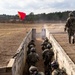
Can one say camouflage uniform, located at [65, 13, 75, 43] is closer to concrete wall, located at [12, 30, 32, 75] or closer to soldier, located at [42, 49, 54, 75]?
soldier, located at [42, 49, 54, 75]

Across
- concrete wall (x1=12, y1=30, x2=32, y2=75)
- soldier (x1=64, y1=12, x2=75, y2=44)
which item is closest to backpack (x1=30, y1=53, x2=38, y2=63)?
concrete wall (x1=12, y1=30, x2=32, y2=75)

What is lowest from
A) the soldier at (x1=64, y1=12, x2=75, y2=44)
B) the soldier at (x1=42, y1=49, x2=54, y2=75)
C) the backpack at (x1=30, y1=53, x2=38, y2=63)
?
the soldier at (x1=42, y1=49, x2=54, y2=75)

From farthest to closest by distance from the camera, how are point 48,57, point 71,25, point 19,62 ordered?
1. point 71,25
2. point 48,57
3. point 19,62

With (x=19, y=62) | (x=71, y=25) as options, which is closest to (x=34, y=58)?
(x=19, y=62)

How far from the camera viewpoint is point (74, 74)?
8.66 meters

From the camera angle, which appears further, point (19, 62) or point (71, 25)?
point (71, 25)

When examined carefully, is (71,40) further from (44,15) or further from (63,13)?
(44,15)

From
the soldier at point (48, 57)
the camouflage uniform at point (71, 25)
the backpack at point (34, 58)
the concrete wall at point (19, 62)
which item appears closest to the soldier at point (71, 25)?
the camouflage uniform at point (71, 25)

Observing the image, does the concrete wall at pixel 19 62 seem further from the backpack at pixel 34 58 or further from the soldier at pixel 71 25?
the soldier at pixel 71 25

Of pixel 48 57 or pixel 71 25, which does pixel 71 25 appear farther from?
pixel 48 57

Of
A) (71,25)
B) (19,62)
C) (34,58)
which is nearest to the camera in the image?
(19,62)

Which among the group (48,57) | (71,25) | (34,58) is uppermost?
(71,25)

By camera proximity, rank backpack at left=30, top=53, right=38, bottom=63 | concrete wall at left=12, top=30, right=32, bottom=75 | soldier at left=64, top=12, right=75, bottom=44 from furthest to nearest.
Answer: soldier at left=64, top=12, right=75, bottom=44 → backpack at left=30, top=53, right=38, bottom=63 → concrete wall at left=12, top=30, right=32, bottom=75

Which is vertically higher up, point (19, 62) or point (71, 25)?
point (71, 25)
